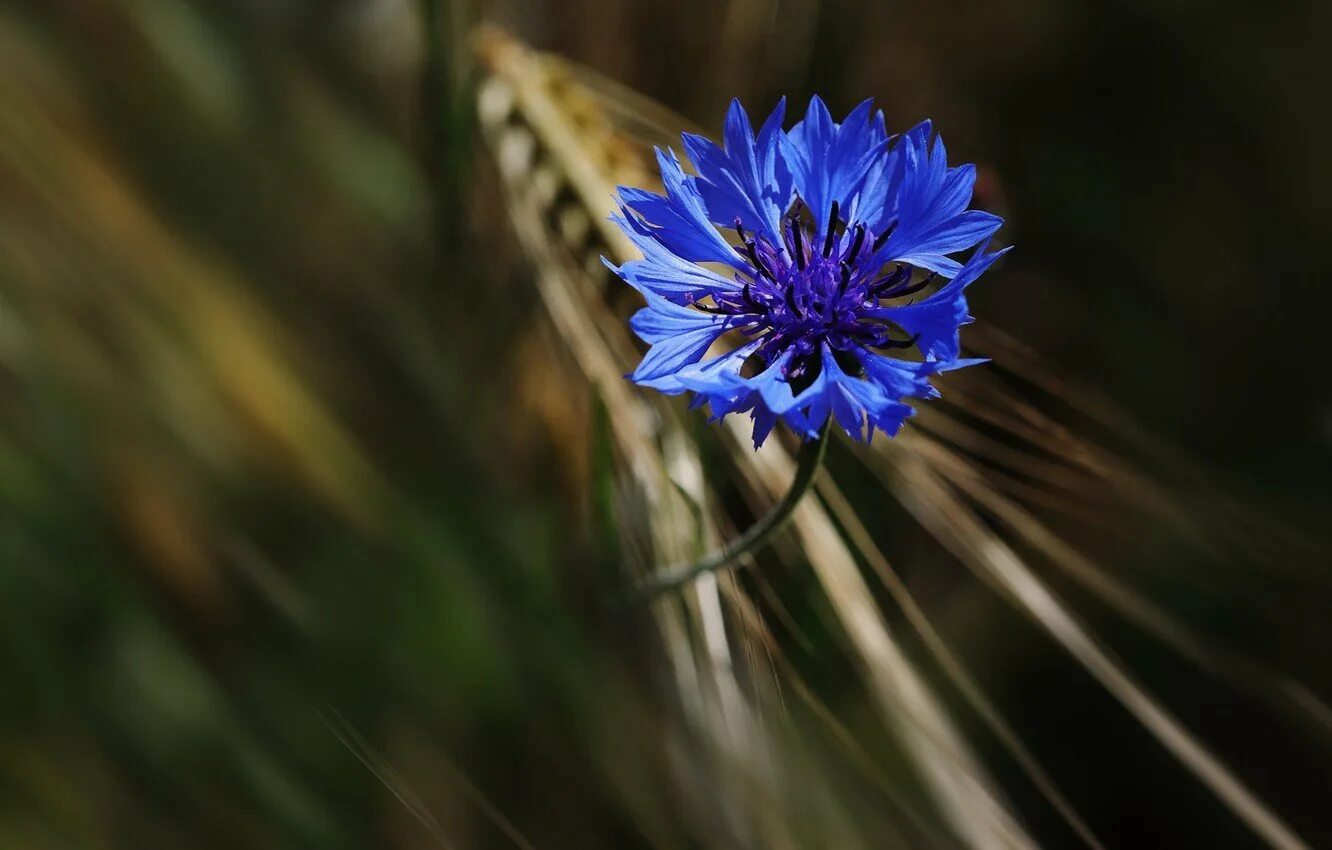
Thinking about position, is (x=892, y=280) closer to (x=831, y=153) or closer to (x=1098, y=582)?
(x=831, y=153)

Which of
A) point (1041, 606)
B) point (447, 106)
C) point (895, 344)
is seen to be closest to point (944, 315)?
point (895, 344)

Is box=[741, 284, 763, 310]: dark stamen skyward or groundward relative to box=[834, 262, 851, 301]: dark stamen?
skyward

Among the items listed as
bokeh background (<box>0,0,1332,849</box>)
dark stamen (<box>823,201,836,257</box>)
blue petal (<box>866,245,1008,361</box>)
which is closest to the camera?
blue petal (<box>866,245,1008,361</box>)

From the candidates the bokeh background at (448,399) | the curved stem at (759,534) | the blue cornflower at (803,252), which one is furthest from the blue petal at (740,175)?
the bokeh background at (448,399)

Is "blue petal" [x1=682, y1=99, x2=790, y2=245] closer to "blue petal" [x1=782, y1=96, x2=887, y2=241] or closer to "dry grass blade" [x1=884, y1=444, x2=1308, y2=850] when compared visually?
"blue petal" [x1=782, y1=96, x2=887, y2=241]

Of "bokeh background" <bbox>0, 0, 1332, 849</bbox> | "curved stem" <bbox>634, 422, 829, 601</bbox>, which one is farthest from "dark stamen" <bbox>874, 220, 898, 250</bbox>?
"bokeh background" <bbox>0, 0, 1332, 849</bbox>

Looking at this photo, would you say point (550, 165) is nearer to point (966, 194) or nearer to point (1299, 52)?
point (966, 194)
